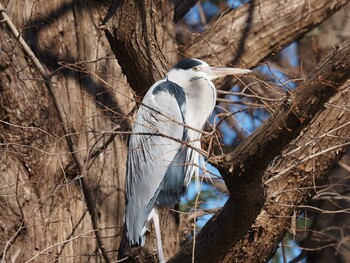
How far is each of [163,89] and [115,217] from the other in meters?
0.68

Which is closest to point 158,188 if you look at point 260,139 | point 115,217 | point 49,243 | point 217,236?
point 115,217

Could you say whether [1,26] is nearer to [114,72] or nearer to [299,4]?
[114,72]

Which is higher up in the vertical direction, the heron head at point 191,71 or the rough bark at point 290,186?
the heron head at point 191,71

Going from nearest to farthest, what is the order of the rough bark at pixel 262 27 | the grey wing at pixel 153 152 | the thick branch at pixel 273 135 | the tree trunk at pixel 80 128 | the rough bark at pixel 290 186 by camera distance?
the thick branch at pixel 273 135
the rough bark at pixel 290 186
the tree trunk at pixel 80 128
the grey wing at pixel 153 152
the rough bark at pixel 262 27

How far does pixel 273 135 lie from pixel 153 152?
1345mm

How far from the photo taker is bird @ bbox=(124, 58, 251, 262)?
3.52 m

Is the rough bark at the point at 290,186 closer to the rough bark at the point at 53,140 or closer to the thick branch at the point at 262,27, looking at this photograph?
the rough bark at the point at 53,140

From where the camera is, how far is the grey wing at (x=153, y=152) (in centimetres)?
349

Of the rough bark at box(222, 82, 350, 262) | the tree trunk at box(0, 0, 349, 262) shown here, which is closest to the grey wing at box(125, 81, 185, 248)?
the tree trunk at box(0, 0, 349, 262)

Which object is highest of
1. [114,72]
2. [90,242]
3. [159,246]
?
[114,72]

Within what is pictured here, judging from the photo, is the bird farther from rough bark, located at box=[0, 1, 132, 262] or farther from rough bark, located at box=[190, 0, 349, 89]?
rough bark, located at box=[190, 0, 349, 89]

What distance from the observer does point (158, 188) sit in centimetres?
360

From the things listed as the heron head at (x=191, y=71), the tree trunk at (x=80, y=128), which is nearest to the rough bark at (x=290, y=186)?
the tree trunk at (x=80, y=128)

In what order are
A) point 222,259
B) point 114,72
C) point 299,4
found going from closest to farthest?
point 222,259
point 114,72
point 299,4
